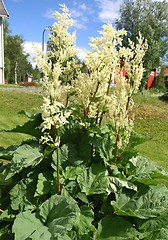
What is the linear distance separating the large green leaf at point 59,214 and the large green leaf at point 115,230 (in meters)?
0.39

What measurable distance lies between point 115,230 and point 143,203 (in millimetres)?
344

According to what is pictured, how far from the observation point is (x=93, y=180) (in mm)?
2699

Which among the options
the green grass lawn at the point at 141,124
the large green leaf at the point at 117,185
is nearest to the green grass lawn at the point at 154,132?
the green grass lawn at the point at 141,124

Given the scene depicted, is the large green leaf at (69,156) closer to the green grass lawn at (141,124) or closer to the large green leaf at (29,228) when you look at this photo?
the large green leaf at (29,228)

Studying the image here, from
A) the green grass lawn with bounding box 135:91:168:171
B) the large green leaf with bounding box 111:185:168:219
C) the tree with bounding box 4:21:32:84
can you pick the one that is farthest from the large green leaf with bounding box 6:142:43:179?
the tree with bounding box 4:21:32:84

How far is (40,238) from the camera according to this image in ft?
6.81

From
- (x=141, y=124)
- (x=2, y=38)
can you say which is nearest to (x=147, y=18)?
(x=2, y=38)

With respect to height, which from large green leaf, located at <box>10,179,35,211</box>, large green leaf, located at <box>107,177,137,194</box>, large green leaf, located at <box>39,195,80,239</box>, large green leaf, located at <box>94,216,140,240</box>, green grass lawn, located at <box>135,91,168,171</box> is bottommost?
green grass lawn, located at <box>135,91,168,171</box>

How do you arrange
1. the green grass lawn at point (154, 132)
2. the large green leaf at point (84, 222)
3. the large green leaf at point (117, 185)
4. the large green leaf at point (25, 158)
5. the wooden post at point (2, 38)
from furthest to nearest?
the wooden post at point (2, 38) → the green grass lawn at point (154, 132) → the large green leaf at point (117, 185) → the large green leaf at point (25, 158) → the large green leaf at point (84, 222)

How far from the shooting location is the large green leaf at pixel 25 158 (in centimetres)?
262

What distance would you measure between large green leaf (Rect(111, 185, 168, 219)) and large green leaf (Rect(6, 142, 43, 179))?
0.74 m

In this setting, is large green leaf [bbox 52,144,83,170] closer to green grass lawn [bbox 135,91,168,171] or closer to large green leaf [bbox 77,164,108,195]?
large green leaf [bbox 77,164,108,195]

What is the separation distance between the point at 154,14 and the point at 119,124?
35463 millimetres

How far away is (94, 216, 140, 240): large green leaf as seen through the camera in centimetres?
253
